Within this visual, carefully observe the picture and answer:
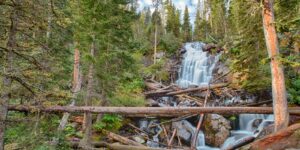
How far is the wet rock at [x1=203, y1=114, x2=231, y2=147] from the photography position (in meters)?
13.0

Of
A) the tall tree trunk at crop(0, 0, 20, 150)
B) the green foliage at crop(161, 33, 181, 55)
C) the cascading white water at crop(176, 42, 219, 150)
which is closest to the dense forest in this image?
the tall tree trunk at crop(0, 0, 20, 150)

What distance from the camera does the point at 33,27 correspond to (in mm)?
6062

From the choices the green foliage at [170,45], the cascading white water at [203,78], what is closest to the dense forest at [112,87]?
the cascading white water at [203,78]

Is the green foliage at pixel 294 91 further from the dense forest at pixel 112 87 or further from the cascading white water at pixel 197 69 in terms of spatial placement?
the cascading white water at pixel 197 69

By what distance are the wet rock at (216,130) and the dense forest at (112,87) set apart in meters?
0.05

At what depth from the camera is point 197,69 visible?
77.9ft

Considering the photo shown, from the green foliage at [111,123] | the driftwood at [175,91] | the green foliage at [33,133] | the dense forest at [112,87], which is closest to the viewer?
the dense forest at [112,87]

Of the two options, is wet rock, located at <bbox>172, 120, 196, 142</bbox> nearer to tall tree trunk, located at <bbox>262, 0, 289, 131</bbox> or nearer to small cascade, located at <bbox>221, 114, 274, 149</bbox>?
small cascade, located at <bbox>221, 114, 274, 149</bbox>

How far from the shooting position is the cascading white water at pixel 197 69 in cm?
2230

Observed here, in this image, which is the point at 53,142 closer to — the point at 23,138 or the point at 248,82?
the point at 23,138

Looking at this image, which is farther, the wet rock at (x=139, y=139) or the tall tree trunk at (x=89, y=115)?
the wet rock at (x=139, y=139)

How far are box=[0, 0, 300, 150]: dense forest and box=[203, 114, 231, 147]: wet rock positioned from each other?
0.05 meters

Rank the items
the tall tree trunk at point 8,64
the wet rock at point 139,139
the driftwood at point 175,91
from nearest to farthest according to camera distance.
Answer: the tall tree trunk at point 8,64, the wet rock at point 139,139, the driftwood at point 175,91

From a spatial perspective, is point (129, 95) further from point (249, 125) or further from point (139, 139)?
point (249, 125)
